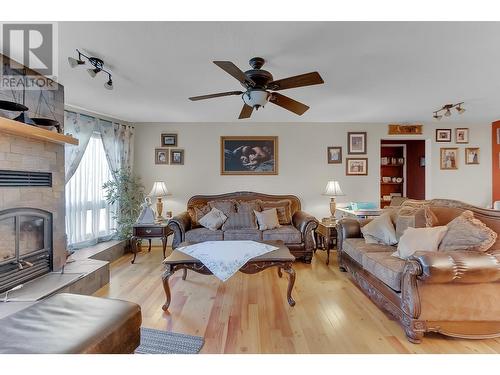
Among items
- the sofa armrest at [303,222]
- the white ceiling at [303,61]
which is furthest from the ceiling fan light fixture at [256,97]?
the sofa armrest at [303,222]

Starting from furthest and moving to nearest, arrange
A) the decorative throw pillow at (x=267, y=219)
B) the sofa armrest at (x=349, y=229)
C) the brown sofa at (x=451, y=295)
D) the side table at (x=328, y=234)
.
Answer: the decorative throw pillow at (x=267, y=219)
the side table at (x=328, y=234)
the sofa armrest at (x=349, y=229)
the brown sofa at (x=451, y=295)

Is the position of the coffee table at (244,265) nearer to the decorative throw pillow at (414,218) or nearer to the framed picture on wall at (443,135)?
the decorative throw pillow at (414,218)

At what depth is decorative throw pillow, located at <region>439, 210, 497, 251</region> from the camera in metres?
2.16

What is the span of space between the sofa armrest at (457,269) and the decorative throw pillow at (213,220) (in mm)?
2776

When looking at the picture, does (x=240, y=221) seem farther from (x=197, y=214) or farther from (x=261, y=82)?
(x=261, y=82)

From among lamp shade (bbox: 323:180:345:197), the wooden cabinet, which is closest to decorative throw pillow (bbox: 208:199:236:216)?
lamp shade (bbox: 323:180:345:197)

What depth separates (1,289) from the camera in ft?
7.26

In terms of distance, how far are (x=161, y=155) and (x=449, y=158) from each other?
5432 millimetres

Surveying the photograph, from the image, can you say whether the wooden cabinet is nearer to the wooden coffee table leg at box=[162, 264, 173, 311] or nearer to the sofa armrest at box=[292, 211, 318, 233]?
the sofa armrest at box=[292, 211, 318, 233]

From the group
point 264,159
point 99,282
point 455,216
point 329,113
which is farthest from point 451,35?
point 99,282

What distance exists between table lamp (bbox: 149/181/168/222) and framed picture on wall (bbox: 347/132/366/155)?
350 centimetres

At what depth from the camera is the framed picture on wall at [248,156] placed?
16.0ft

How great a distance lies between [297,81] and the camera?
6.60 feet
